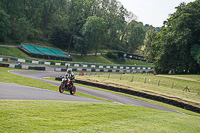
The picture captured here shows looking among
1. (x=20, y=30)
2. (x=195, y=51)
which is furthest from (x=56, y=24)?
(x=195, y=51)

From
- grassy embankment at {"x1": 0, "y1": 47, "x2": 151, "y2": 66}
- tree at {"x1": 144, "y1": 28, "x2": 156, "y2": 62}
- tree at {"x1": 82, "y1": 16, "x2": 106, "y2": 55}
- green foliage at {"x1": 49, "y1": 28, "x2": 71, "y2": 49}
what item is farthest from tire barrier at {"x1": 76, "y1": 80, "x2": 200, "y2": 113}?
green foliage at {"x1": 49, "y1": 28, "x2": 71, "y2": 49}

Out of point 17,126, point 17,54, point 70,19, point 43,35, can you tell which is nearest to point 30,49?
point 17,54

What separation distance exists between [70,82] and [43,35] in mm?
69462

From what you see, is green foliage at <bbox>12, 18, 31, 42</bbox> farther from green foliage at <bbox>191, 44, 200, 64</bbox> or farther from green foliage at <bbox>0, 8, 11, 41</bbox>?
green foliage at <bbox>191, 44, 200, 64</bbox>

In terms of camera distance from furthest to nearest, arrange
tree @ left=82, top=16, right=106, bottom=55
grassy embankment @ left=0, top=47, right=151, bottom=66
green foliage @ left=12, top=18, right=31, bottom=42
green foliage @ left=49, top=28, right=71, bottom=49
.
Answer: tree @ left=82, top=16, right=106, bottom=55 → green foliage @ left=49, top=28, right=71, bottom=49 → green foliage @ left=12, top=18, right=31, bottom=42 → grassy embankment @ left=0, top=47, right=151, bottom=66

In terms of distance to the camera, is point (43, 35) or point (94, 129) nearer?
point (94, 129)

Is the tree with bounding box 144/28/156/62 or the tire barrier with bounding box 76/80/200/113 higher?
the tree with bounding box 144/28/156/62

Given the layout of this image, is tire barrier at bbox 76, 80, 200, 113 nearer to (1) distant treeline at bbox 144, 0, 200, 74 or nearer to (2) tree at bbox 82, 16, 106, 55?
(1) distant treeline at bbox 144, 0, 200, 74

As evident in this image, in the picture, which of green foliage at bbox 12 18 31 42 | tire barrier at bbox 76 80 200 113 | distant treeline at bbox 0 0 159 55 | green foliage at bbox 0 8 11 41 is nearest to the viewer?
tire barrier at bbox 76 80 200 113

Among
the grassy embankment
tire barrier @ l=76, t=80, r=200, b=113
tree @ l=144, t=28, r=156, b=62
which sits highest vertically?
tree @ l=144, t=28, r=156, b=62

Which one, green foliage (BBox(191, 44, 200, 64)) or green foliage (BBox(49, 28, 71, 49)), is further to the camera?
→ green foliage (BBox(49, 28, 71, 49))

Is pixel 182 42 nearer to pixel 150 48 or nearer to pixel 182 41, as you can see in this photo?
pixel 182 41

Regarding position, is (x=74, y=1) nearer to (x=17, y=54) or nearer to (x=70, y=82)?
(x=17, y=54)

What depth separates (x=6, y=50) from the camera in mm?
56312
